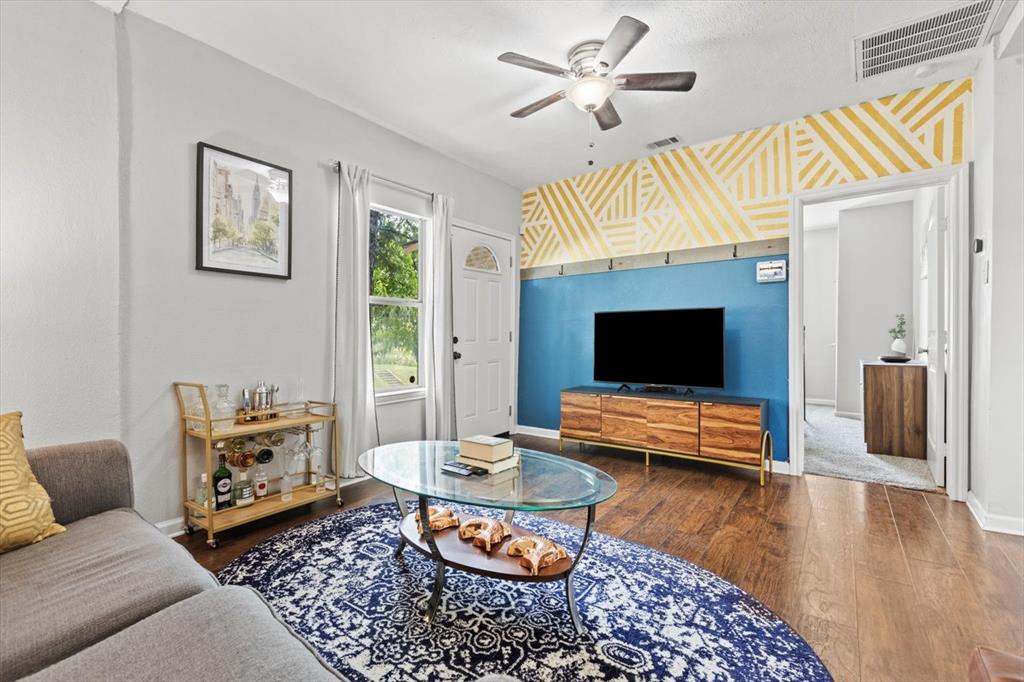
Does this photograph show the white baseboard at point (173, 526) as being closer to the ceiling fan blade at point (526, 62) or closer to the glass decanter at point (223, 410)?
the glass decanter at point (223, 410)

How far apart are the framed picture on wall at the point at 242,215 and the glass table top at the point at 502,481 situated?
4.83 ft

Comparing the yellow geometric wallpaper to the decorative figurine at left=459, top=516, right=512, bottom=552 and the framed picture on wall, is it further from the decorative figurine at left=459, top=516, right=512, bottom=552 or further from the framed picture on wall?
the decorative figurine at left=459, top=516, right=512, bottom=552

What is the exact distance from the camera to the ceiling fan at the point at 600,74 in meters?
2.25

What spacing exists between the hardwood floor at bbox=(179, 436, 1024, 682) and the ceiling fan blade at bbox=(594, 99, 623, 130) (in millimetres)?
2483

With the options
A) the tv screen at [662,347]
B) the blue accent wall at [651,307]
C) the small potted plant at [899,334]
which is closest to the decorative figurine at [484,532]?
the tv screen at [662,347]

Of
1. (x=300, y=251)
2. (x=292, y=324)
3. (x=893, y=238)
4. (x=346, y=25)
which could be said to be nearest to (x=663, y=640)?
(x=292, y=324)

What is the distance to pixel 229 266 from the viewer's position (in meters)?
2.74

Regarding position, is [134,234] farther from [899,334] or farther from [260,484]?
[899,334]

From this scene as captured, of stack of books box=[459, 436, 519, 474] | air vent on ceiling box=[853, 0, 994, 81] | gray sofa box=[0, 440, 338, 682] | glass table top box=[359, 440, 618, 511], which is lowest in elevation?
gray sofa box=[0, 440, 338, 682]

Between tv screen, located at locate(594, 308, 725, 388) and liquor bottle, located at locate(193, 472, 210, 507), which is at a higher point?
tv screen, located at locate(594, 308, 725, 388)

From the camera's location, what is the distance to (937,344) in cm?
342

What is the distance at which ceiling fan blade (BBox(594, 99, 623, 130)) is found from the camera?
2.81 meters

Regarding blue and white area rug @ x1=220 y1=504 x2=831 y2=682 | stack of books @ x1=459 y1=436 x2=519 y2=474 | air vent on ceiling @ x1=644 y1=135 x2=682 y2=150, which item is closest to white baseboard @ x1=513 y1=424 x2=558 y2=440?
blue and white area rug @ x1=220 y1=504 x2=831 y2=682

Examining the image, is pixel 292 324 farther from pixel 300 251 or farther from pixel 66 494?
pixel 66 494
